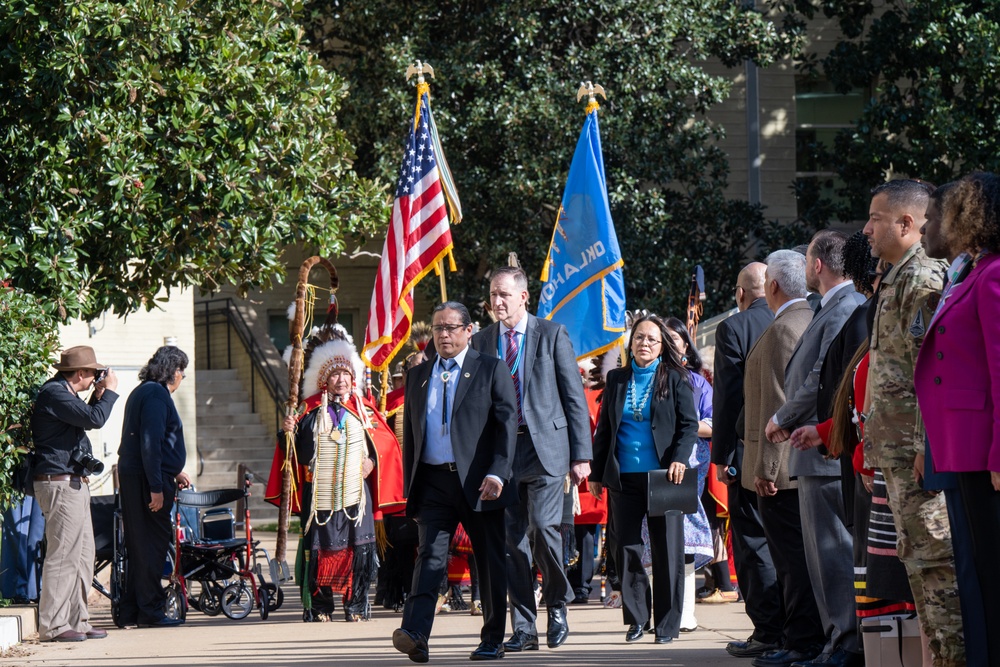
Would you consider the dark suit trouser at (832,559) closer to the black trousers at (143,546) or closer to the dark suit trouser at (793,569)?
the dark suit trouser at (793,569)

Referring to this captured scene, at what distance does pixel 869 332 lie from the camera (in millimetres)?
6055

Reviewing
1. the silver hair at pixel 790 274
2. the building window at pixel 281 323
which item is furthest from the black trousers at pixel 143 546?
the building window at pixel 281 323

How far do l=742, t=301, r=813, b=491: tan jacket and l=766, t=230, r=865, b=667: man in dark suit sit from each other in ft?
0.68

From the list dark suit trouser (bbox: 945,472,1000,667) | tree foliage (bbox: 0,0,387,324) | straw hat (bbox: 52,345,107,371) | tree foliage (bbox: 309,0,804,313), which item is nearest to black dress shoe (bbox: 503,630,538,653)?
straw hat (bbox: 52,345,107,371)

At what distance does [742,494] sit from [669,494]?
1.72ft

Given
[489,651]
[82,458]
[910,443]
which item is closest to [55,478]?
[82,458]

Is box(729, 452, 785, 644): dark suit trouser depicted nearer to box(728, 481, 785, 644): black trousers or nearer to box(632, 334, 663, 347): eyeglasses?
box(728, 481, 785, 644): black trousers

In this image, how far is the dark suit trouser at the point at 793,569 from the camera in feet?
24.8

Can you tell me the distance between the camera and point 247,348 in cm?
2478

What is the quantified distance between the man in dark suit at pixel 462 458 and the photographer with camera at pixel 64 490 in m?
2.80

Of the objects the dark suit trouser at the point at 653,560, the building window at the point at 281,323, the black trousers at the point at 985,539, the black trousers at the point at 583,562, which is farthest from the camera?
the building window at the point at 281,323

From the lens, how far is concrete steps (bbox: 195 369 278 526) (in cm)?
2225

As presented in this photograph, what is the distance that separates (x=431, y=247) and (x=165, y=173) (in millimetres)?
2311

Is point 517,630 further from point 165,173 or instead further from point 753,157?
point 753,157
